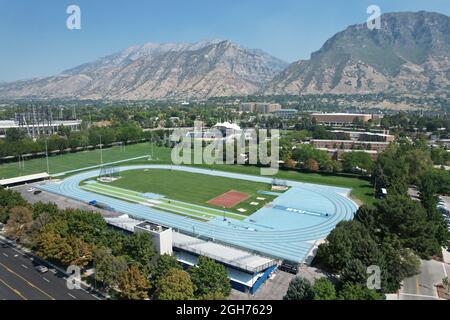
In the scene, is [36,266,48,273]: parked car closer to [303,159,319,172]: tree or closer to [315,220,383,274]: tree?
[315,220,383,274]: tree

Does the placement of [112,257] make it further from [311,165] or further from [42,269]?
[311,165]

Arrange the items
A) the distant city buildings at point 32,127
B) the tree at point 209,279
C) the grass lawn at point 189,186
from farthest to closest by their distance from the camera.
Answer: the distant city buildings at point 32,127
the grass lawn at point 189,186
the tree at point 209,279

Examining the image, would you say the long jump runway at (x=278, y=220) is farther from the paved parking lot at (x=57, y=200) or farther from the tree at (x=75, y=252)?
the tree at (x=75, y=252)

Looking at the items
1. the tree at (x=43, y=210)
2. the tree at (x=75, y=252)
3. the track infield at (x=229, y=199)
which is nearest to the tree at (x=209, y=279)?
the tree at (x=75, y=252)

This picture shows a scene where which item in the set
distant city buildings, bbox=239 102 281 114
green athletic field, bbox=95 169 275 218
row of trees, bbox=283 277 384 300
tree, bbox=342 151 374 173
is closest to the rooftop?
row of trees, bbox=283 277 384 300

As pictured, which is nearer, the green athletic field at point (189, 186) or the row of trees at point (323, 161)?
the green athletic field at point (189, 186)

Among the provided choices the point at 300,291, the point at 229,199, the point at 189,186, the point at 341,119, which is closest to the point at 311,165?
the point at 229,199

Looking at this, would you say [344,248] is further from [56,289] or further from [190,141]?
[190,141]
